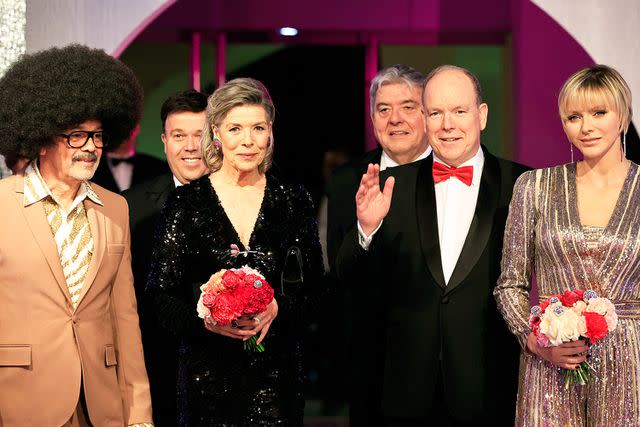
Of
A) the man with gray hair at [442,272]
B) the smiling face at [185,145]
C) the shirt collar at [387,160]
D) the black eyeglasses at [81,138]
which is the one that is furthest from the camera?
the shirt collar at [387,160]

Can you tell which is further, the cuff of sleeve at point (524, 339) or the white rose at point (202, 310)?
the cuff of sleeve at point (524, 339)

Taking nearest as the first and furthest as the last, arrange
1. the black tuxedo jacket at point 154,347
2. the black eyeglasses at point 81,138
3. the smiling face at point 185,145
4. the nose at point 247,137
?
the black eyeglasses at point 81,138 < the nose at point 247,137 < the black tuxedo jacket at point 154,347 < the smiling face at point 185,145

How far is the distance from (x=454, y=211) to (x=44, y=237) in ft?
6.18

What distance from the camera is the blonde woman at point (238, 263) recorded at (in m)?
4.27

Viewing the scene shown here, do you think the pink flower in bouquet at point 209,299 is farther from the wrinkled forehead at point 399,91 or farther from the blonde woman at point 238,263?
the wrinkled forehead at point 399,91

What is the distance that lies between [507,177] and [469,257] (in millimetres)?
460

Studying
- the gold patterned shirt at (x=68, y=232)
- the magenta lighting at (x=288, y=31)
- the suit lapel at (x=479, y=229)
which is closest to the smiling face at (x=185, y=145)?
the gold patterned shirt at (x=68, y=232)

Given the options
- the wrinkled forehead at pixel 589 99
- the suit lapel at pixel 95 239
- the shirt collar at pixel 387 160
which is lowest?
the suit lapel at pixel 95 239

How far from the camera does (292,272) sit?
14.4 feet

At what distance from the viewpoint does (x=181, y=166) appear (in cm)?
548

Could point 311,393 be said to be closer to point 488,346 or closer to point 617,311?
point 488,346

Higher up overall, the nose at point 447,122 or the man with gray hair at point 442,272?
the nose at point 447,122

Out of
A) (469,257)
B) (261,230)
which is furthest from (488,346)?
(261,230)

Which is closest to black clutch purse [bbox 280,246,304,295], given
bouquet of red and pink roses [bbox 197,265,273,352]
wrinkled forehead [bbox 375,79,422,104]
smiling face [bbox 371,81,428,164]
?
bouquet of red and pink roses [bbox 197,265,273,352]
